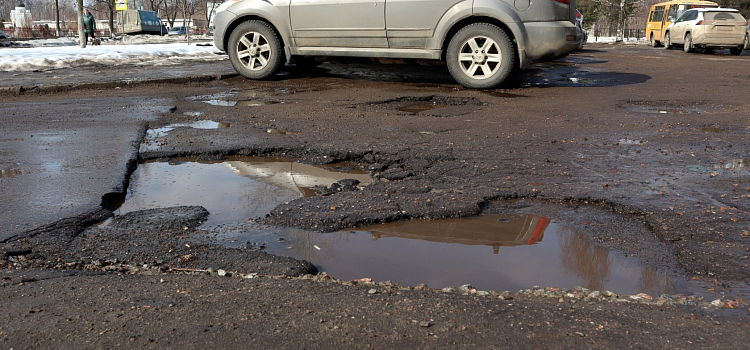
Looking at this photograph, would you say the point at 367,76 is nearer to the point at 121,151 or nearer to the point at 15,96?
the point at 15,96

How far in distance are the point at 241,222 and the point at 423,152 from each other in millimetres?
1898

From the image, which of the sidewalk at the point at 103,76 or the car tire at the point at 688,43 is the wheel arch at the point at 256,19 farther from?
the car tire at the point at 688,43

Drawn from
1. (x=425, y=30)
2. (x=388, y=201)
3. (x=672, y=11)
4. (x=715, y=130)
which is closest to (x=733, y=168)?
(x=715, y=130)

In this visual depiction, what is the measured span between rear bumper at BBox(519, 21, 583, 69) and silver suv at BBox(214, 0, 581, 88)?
1 centimetres

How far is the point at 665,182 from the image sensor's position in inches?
164

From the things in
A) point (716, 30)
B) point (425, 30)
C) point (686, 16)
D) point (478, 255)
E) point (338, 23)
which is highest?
point (686, 16)

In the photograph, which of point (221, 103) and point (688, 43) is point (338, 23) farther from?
point (688, 43)

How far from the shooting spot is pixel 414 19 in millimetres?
8477

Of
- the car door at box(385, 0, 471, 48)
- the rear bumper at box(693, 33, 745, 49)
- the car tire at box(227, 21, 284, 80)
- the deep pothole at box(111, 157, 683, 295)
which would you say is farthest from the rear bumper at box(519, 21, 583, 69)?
the rear bumper at box(693, 33, 745, 49)

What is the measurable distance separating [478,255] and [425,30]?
5788mm

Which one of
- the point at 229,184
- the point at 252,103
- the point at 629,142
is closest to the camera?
the point at 229,184

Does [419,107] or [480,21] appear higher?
[480,21]

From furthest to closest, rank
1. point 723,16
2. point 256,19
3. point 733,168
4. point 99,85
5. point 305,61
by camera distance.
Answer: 1. point 723,16
2. point 305,61
3. point 256,19
4. point 99,85
5. point 733,168

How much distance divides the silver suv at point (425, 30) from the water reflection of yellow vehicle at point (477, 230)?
5078 millimetres
